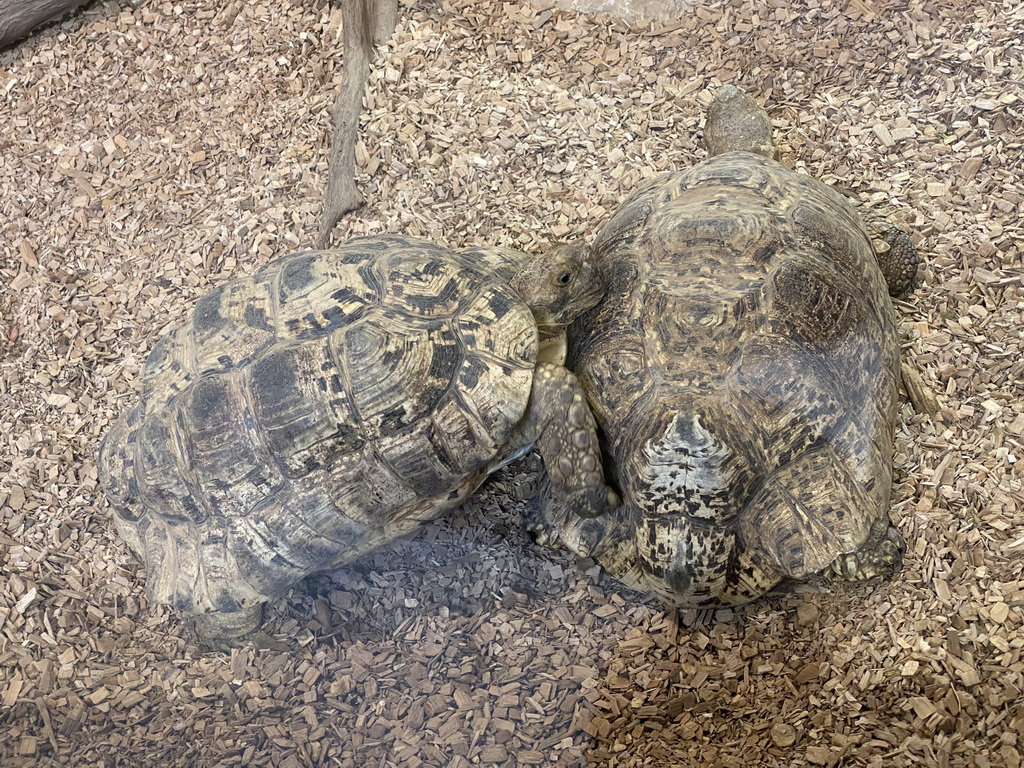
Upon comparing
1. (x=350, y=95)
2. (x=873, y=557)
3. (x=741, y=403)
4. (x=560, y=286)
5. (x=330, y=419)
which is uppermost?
(x=350, y=95)

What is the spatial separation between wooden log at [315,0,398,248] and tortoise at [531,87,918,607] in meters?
1.72

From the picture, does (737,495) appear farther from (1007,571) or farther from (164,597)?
(164,597)

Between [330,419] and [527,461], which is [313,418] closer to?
[330,419]

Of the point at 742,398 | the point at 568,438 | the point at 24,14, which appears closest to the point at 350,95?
the point at 24,14

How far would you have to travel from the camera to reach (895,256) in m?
3.75

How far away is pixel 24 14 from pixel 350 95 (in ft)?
7.75

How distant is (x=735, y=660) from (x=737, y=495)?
0.68 meters

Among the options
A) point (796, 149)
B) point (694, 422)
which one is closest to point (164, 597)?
point (694, 422)

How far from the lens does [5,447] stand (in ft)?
13.1

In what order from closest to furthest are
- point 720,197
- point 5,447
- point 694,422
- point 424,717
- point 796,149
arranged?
1. point 694,422
2. point 424,717
3. point 720,197
4. point 5,447
5. point 796,149

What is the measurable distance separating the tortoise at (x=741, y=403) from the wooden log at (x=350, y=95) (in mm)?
1724

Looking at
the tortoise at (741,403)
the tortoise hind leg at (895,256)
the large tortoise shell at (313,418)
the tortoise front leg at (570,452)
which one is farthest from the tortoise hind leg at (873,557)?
the large tortoise shell at (313,418)

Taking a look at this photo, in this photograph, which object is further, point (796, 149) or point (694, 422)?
point (796, 149)

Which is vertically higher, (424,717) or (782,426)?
(782,426)
